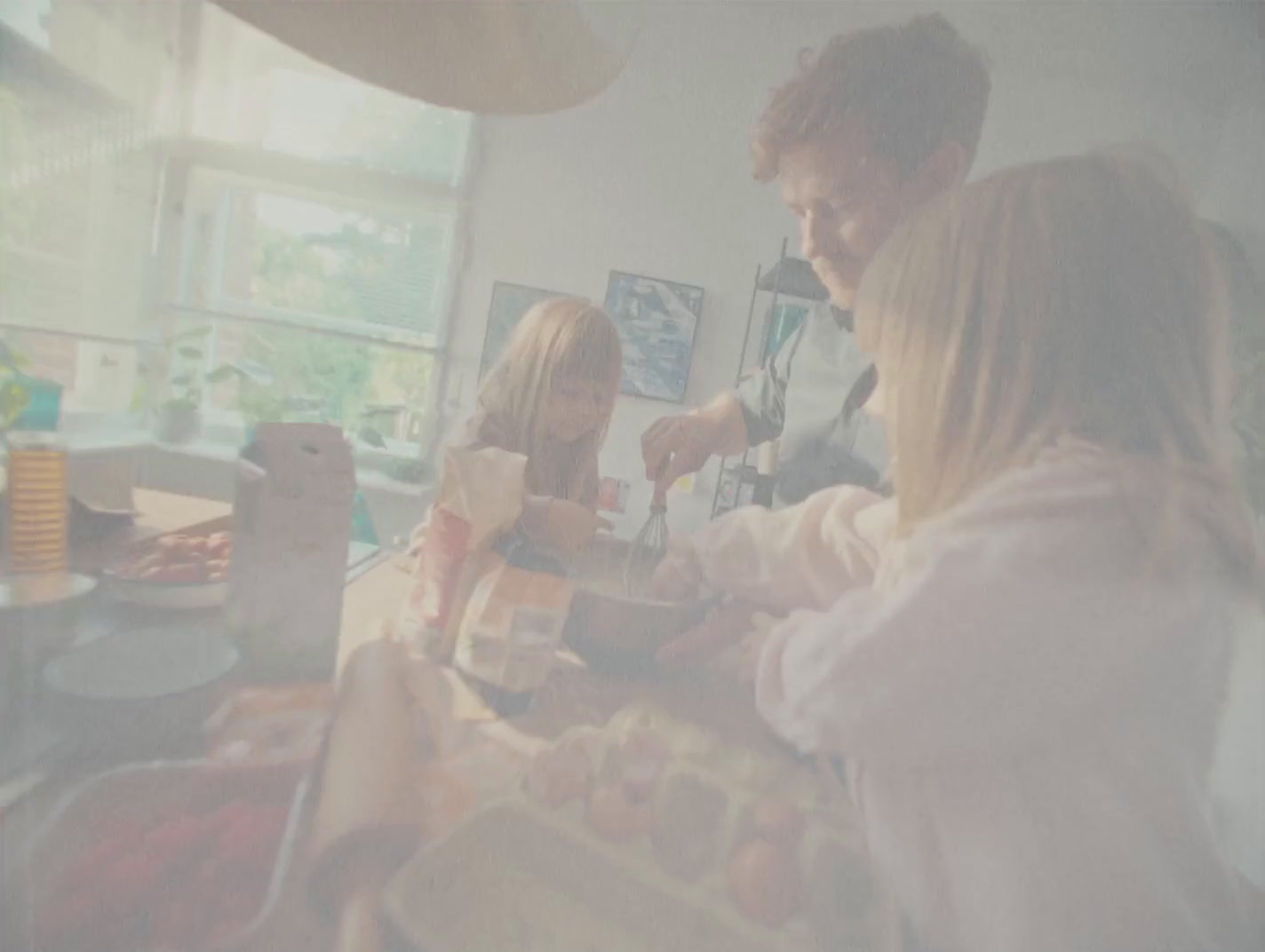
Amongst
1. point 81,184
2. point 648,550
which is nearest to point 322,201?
point 81,184

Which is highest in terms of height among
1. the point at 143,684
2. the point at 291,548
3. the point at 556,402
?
the point at 556,402

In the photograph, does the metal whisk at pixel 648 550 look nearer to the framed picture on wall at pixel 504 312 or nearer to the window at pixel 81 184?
the framed picture on wall at pixel 504 312

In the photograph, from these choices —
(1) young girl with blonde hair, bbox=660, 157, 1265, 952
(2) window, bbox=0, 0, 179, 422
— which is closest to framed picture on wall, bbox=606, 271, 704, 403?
(1) young girl with blonde hair, bbox=660, 157, 1265, 952

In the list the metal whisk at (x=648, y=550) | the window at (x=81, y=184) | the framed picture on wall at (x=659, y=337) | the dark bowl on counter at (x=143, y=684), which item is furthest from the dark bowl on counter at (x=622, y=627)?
the window at (x=81, y=184)

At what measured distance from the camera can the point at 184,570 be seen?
0.50 metres

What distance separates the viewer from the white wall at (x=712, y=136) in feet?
1.48

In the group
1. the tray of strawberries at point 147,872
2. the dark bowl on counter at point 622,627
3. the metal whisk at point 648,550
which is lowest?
the tray of strawberries at point 147,872

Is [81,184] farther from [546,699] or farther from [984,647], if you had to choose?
[984,647]

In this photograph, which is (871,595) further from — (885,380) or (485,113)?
(485,113)

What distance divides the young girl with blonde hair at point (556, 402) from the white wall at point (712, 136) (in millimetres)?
15

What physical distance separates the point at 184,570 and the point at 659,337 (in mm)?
367

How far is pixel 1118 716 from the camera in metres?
0.43

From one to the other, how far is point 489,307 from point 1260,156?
506 mm

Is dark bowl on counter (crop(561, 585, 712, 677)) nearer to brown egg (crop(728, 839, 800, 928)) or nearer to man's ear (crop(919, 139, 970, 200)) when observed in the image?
brown egg (crop(728, 839, 800, 928))
